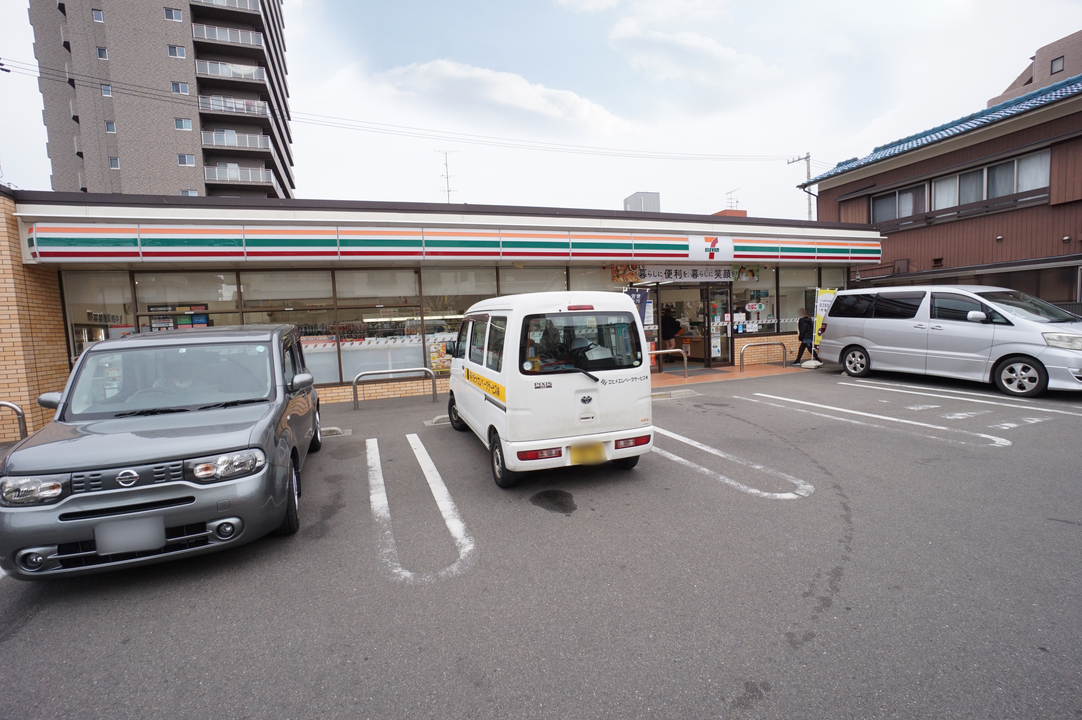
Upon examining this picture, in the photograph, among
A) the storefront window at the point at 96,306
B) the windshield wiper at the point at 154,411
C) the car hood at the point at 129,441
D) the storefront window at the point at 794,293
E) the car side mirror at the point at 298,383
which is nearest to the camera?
the car hood at the point at 129,441

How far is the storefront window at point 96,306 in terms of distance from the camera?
9039 millimetres

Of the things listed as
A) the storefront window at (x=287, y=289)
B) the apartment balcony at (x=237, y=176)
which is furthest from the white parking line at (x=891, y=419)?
the apartment balcony at (x=237, y=176)

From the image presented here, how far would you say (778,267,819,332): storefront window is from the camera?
559 inches

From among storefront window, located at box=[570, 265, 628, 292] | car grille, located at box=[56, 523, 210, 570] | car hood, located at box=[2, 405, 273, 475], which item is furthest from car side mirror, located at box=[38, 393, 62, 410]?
storefront window, located at box=[570, 265, 628, 292]

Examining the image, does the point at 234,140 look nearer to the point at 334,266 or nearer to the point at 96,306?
the point at 96,306

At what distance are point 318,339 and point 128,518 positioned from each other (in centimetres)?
769

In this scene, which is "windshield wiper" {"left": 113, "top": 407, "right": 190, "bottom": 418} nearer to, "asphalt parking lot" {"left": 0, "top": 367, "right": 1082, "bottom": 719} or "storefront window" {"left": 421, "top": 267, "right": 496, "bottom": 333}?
"asphalt parking lot" {"left": 0, "top": 367, "right": 1082, "bottom": 719}

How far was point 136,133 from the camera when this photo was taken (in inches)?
1244

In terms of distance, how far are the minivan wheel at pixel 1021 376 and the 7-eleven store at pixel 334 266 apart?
5.78 m

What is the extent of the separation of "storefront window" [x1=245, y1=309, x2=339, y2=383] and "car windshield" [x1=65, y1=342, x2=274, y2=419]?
6.00 metres

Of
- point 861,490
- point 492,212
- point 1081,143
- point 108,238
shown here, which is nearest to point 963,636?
point 861,490

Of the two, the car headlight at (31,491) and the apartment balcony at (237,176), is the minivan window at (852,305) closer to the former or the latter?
the car headlight at (31,491)

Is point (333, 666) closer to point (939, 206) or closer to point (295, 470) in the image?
point (295, 470)

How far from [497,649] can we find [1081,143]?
17.7 metres
